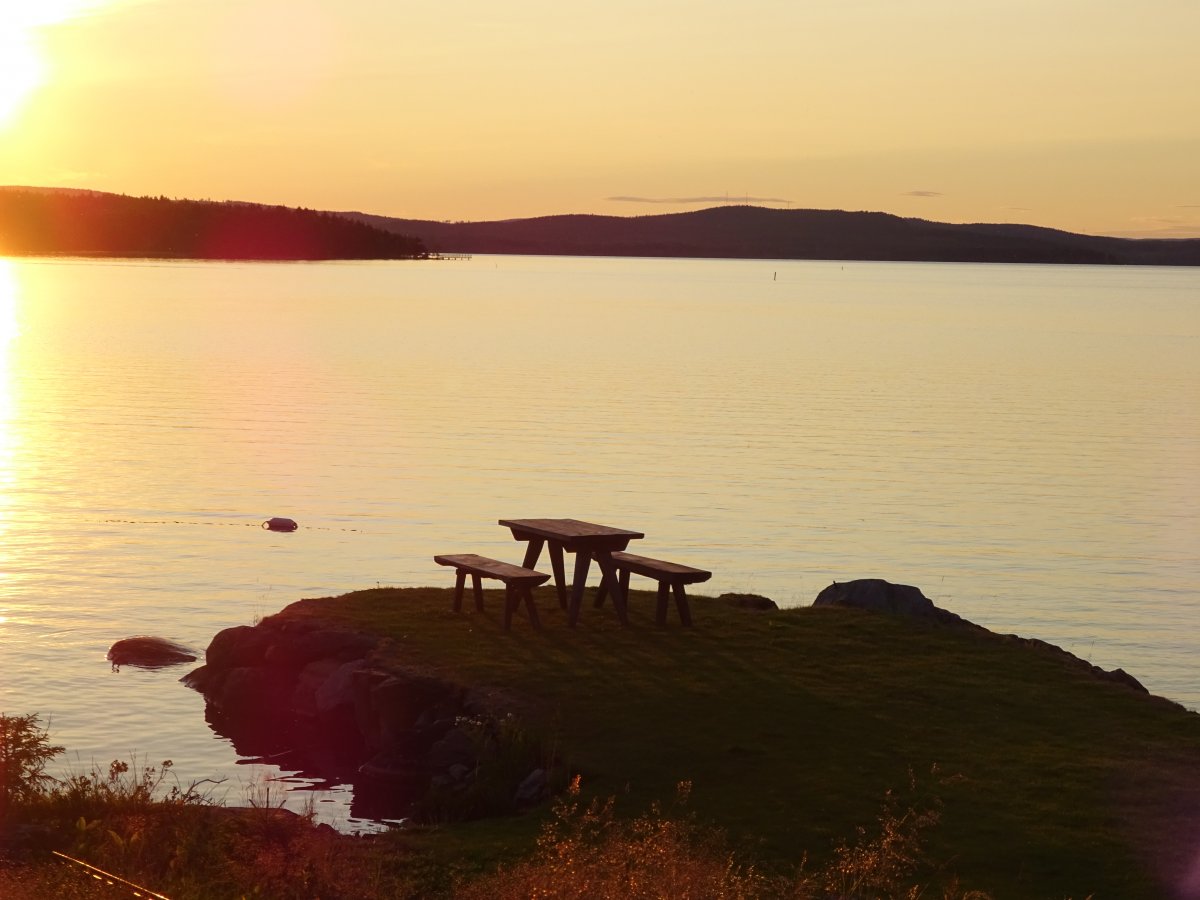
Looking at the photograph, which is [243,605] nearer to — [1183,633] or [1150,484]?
[1183,633]

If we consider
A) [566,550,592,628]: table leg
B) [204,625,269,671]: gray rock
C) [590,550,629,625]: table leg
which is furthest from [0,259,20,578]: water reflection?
[590,550,629,625]: table leg

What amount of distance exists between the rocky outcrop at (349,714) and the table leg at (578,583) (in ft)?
8.52

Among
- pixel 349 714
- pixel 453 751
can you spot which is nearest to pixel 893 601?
pixel 453 751

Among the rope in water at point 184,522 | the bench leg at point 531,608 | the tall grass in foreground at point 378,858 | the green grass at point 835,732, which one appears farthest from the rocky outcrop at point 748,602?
the rope in water at point 184,522

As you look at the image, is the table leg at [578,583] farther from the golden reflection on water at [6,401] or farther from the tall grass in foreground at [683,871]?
the golden reflection on water at [6,401]

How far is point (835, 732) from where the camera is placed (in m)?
15.3

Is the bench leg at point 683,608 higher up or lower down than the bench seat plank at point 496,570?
lower down

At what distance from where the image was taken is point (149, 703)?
64.7 feet

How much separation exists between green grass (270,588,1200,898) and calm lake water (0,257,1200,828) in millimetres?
2868

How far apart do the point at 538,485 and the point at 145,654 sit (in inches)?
708

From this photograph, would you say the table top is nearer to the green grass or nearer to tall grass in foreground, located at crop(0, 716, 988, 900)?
the green grass

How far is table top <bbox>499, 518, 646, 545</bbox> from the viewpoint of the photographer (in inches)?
731

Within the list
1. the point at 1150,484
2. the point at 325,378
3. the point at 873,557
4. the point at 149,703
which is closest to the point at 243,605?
the point at 149,703

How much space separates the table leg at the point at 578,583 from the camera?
61.8ft
